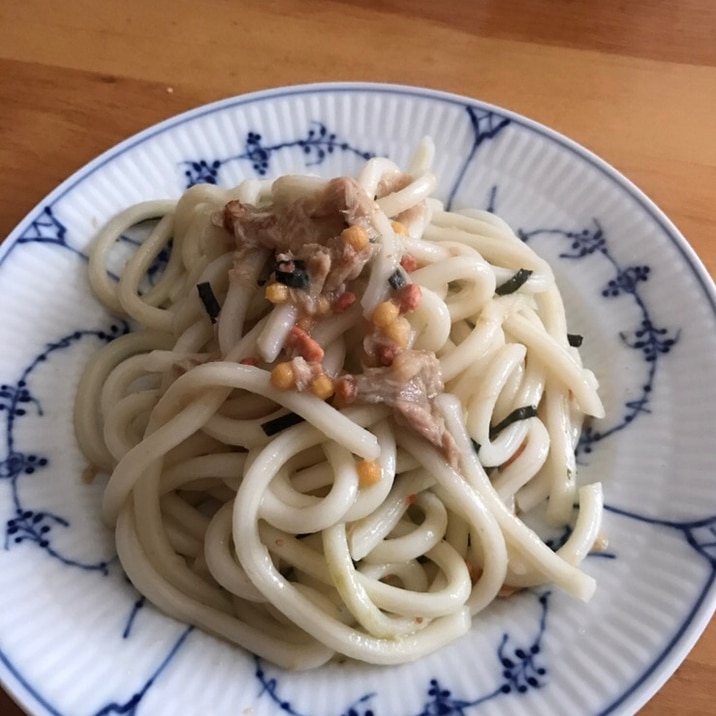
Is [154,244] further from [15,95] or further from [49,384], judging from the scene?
[15,95]

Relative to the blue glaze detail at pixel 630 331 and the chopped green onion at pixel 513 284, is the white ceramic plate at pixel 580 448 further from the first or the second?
the chopped green onion at pixel 513 284

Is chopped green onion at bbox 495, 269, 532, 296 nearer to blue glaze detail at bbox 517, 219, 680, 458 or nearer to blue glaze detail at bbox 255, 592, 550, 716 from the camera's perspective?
blue glaze detail at bbox 517, 219, 680, 458

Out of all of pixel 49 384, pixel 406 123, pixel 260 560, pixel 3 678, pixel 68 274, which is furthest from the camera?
pixel 406 123

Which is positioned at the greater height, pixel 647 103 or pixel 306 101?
pixel 647 103

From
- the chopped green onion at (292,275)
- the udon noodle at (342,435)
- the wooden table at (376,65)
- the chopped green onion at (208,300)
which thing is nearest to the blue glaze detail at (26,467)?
the udon noodle at (342,435)

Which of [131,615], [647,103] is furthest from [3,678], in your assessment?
[647,103]

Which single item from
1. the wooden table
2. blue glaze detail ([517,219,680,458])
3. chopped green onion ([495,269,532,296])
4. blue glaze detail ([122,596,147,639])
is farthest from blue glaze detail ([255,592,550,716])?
the wooden table

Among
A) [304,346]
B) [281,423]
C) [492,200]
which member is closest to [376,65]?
[492,200]
